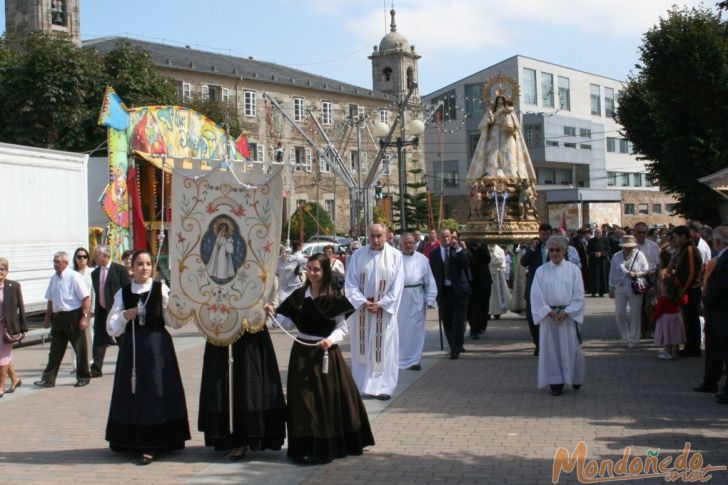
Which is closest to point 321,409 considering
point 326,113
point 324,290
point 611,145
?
point 324,290

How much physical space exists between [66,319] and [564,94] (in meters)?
63.2

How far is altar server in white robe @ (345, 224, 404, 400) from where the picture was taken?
1026 centimetres

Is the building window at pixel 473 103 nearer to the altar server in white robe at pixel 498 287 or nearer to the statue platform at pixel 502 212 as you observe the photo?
the altar server in white robe at pixel 498 287

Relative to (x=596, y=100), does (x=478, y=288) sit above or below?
below

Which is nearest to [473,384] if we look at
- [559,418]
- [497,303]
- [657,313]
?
[559,418]

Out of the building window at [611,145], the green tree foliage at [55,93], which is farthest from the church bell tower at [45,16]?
the building window at [611,145]

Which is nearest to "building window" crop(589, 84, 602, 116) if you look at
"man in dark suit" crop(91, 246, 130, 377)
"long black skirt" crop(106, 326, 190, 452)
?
"man in dark suit" crop(91, 246, 130, 377)

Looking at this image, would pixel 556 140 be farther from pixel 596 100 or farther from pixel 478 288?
pixel 478 288

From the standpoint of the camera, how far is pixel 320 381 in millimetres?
7320

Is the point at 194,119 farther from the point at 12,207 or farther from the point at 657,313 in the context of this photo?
the point at 657,313

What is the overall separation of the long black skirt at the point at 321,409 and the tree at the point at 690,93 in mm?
16043

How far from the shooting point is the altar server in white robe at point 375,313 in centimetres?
1026

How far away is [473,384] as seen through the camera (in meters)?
11.1

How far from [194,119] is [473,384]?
51.8ft
